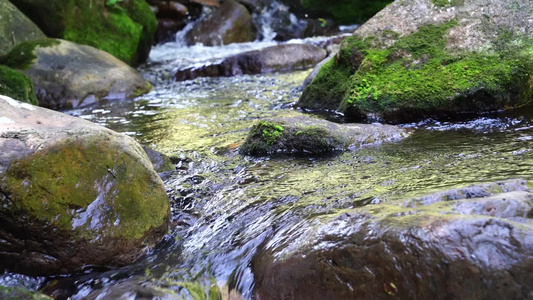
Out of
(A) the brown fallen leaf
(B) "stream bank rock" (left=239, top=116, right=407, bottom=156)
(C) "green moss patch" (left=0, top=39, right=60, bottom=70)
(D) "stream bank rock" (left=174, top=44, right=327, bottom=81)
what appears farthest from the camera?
(D) "stream bank rock" (left=174, top=44, right=327, bottom=81)

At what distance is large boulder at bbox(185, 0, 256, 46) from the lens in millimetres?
16625

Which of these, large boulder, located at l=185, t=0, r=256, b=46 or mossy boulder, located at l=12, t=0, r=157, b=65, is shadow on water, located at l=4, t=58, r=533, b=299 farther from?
large boulder, located at l=185, t=0, r=256, b=46

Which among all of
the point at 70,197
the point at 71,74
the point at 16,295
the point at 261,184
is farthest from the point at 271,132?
the point at 71,74

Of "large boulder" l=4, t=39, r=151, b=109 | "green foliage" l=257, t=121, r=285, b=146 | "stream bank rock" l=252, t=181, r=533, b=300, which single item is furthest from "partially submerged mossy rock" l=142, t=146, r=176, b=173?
"large boulder" l=4, t=39, r=151, b=109

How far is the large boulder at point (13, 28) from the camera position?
32.0 ft

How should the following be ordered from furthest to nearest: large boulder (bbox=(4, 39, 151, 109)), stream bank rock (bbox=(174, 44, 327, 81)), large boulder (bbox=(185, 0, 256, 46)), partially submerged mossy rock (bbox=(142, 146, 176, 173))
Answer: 1. large boulder (bbox=(185, 0, 256, 46))
2. stream bank rock (bbox=(174, 44, 327, 81))
3. large boulder (bbox=(4, 39, 151, 109))
4. partially submerged mossy rock (bbox=(142, 146, 176, 173))

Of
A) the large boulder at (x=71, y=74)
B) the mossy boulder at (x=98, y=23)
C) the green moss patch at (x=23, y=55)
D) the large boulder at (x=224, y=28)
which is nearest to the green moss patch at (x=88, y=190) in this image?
the large boulder at (x=71, y=74)

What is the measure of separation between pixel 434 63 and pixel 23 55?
26.7 ft

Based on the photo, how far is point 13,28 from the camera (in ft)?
32.8

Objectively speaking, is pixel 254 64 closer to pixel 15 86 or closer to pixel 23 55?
pixel 23 55

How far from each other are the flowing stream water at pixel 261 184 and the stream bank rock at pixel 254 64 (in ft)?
18.4

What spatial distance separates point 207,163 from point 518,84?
12.7 feet

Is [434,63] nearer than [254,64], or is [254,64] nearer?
[434,63]

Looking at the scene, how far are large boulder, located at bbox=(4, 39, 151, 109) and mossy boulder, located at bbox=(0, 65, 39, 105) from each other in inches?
45.7
